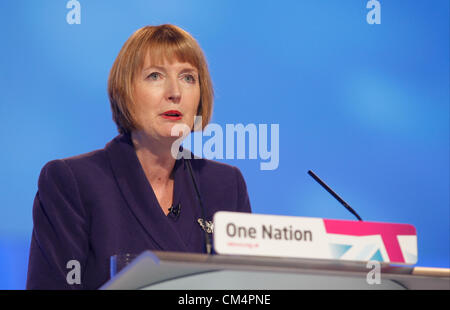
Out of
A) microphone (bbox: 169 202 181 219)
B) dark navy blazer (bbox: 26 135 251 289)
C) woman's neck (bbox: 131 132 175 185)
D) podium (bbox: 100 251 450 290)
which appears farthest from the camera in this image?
woman's neck (bbox: 131 132 175 185)

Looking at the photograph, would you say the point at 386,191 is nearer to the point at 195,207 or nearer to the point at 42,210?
the point at 195,207

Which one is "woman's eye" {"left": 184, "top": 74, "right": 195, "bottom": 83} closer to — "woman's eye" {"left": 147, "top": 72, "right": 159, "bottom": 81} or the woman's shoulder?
"woman's eye" {"left": 147, "top": 72, "right": 159, "bottom": 81}

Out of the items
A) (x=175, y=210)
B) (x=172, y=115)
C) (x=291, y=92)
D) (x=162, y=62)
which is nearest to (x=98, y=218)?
(x=175, y=210)

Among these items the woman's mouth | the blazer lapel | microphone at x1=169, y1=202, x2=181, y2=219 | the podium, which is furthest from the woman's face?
the podium

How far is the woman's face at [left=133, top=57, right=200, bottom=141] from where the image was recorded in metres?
1.86

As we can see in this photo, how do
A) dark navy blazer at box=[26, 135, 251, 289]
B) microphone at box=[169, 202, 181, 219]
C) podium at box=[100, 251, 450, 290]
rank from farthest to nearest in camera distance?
microphone at box=[169, 202, 181, 219] → dark navy blazer at box=[26, 135, 251, 289] → podium at box=[100, 251, 450, 290]

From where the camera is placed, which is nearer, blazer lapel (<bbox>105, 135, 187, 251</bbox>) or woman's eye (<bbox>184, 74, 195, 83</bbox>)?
blazer lapel (<bbox>105, 135, 187, 251</bbox>)

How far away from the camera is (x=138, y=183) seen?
1795 mm

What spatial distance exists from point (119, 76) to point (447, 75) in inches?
66.7

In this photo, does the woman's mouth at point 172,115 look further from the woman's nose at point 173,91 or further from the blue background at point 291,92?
the blue background at point 291,92

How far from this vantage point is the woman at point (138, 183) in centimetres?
164

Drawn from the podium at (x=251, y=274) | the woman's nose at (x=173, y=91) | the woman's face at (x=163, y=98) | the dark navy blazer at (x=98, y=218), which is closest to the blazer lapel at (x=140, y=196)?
the dark navy blazer at (x=98, y=218)

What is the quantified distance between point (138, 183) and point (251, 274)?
79cm

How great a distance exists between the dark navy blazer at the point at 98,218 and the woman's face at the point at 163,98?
0.12 metres
